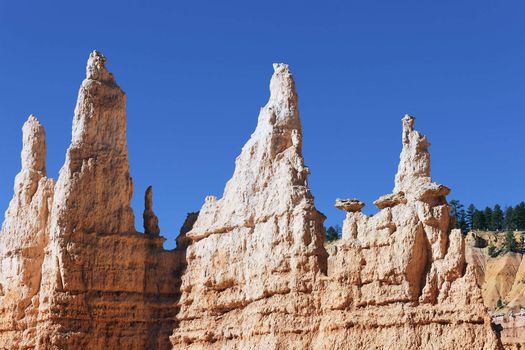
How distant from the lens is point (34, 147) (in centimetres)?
5222

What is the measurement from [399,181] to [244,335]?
A: 895 centimetres

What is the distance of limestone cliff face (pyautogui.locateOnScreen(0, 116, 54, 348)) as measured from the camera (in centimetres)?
4878

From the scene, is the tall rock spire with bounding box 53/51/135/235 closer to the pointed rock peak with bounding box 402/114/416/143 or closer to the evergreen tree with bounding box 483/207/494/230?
the pointed rock peak with bounding box 402/114/416/143

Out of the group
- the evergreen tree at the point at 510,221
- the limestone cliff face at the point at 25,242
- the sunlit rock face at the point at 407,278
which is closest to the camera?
the sunlit rock face at the point at 407,278

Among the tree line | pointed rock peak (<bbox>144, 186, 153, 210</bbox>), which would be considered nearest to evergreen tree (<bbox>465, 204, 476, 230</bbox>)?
the tree line

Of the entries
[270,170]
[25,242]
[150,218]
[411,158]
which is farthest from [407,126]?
[25,242]

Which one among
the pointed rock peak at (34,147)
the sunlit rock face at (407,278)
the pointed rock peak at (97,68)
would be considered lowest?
the sunlit rock face at (407,278)

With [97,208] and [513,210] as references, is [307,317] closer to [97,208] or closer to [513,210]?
[97,208]

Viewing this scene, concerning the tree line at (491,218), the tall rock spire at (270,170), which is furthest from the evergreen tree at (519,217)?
the tall rock spire at (270,170)

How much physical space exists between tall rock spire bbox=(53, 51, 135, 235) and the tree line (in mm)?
64179

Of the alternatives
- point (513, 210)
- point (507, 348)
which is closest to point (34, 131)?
point (507, 348)

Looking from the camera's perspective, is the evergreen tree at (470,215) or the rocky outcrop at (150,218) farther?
the evergreen tree at (470,215)

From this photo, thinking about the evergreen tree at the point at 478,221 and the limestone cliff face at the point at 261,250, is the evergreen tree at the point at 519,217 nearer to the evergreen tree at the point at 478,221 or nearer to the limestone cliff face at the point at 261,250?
the evergreen tree at the point at 478,221

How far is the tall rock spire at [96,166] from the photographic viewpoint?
47.2 meters
